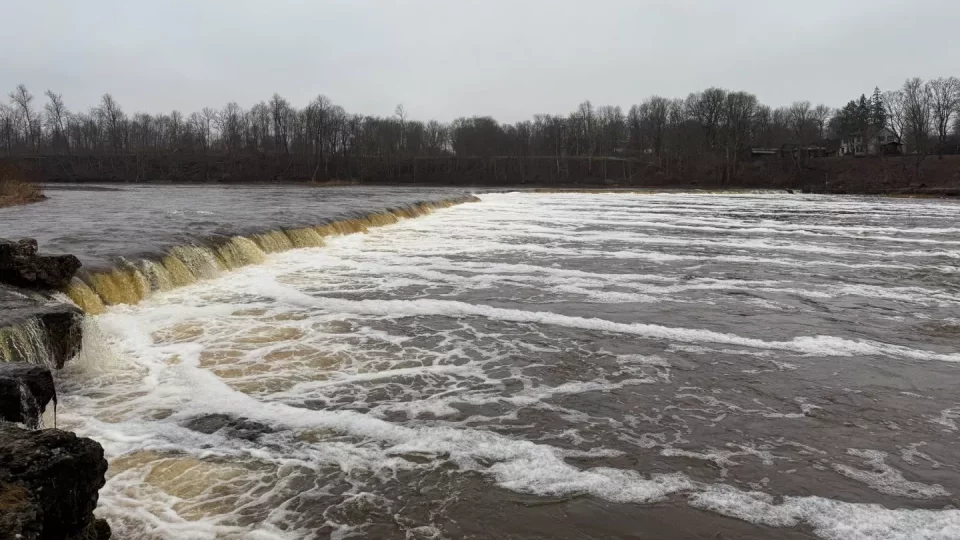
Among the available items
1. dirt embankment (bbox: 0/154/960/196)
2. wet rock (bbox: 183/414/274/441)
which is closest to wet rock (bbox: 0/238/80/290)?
wet rock (bbox: 183/414/274/441)

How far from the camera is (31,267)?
9359 mm

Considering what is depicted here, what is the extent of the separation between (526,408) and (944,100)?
10892 cm

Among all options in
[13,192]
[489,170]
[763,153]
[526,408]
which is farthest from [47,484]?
[763,153]

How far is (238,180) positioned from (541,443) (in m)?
95.4

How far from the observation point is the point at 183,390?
7027mm

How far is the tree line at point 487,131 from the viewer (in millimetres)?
93375

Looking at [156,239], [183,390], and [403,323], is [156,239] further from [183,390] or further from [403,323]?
[183,390]

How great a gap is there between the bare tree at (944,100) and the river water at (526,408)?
9493 cm

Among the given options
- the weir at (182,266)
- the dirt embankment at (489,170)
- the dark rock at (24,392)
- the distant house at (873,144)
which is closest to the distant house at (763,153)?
the dirt embankment at (489,170)

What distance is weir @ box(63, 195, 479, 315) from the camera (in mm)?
10609

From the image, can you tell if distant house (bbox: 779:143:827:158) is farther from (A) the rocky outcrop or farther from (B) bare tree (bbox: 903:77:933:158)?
(A) the rocky outcrop

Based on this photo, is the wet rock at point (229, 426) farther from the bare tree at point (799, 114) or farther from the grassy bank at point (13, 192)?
the bare tree at point (799, 114)

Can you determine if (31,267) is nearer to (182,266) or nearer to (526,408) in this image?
(182,266)

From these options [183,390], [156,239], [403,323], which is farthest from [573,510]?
[156,239]
